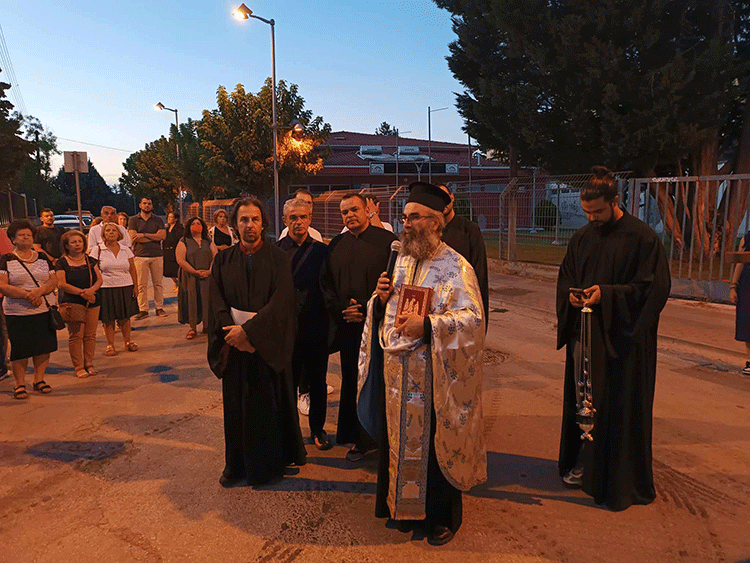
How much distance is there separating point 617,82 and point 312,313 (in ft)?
37.1

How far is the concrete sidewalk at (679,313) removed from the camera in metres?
7.50

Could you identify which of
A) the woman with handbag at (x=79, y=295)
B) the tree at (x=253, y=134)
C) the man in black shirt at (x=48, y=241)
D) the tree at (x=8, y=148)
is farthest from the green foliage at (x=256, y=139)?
the woman with handbag at (x=79, y=295)

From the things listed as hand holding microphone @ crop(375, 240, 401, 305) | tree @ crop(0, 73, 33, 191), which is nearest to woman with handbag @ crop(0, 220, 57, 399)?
hand holding microphone @ crop(375, 240, 401, 305)

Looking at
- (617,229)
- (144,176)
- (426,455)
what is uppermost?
(144,176)

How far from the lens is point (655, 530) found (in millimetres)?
3350

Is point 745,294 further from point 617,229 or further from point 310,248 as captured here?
point 310,248

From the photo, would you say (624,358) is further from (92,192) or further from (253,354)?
(92,192)

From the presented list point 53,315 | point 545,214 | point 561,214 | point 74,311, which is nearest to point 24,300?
point 53,315

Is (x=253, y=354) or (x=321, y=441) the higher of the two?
(x=253, y=354)

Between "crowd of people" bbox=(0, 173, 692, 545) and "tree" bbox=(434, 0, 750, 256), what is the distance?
9139 mm

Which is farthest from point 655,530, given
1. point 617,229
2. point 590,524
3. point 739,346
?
point 739,346

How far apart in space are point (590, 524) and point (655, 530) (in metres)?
0.36

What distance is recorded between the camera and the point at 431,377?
10.3 feet

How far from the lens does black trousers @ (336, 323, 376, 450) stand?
4.43 metres
